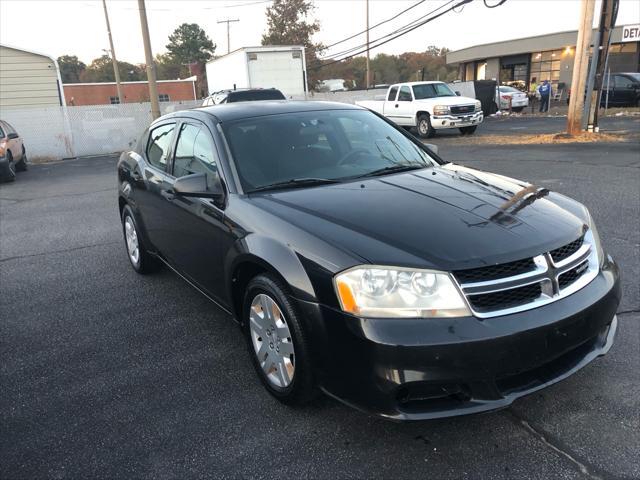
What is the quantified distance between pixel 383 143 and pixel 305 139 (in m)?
0.64

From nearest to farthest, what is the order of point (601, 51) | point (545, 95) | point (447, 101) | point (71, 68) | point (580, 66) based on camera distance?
point (580, 66), point (601, 51), point (447, 101), point (545, 95), point (71, 68)

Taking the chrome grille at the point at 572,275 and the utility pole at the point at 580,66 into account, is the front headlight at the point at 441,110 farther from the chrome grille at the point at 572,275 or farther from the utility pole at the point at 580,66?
the chrome grille at the point at 572,275

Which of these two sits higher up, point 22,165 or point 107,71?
point 107,71

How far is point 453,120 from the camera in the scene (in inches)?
674

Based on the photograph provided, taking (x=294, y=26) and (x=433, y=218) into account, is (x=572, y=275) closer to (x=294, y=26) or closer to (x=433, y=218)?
(x=433, y=218)

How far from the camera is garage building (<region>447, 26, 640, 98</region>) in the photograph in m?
37.0

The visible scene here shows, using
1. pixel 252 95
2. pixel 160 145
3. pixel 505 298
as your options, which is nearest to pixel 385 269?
pixel 505 298

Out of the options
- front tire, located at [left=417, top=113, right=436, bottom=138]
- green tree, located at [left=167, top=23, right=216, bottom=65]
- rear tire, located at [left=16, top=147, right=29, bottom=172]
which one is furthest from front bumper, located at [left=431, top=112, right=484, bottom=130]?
green tree, located at [left=167, top=23, right=216, bottom=65]

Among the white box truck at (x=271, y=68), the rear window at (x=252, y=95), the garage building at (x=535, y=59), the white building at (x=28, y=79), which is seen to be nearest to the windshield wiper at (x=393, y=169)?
the rear window at (x=252, y=95)

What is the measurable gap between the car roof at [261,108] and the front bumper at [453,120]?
1367cm

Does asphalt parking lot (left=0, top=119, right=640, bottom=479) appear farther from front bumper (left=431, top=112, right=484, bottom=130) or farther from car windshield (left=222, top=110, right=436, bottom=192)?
front bumper (left=431, top=112, right=484, bottom=130)

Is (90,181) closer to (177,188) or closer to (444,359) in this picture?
(177,188)

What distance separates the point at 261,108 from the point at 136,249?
84.9 inches

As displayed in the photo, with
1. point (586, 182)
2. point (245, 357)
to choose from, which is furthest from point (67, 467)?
point (586, 182)
